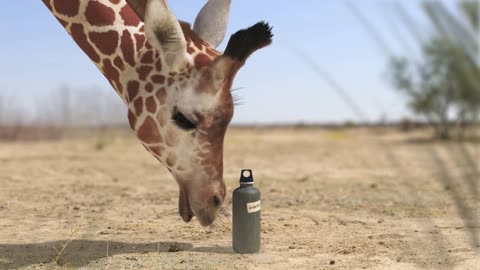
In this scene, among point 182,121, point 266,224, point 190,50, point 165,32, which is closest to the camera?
point 165,32

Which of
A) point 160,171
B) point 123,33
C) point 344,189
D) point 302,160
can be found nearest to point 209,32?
point 123,33

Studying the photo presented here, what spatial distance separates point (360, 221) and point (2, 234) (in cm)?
349

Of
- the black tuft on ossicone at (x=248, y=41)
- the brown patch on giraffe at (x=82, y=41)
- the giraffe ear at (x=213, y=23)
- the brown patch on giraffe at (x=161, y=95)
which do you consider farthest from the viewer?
the giraffe ear at (x=213, y=23)

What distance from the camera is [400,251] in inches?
159

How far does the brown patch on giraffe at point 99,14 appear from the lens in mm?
3916

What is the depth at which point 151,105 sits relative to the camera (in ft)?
11.6

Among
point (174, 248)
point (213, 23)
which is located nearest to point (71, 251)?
point (174, 248)

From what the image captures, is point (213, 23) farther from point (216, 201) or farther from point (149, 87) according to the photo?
point (216, 201)

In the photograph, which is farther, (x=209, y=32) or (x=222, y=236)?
(x=222, y=236)

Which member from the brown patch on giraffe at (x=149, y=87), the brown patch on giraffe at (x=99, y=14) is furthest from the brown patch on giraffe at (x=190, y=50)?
the brown patch on giraffe at (x=99, y=14)

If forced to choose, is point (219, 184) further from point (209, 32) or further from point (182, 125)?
point (209, 32)

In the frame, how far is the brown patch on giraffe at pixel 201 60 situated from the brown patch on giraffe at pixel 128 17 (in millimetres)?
736

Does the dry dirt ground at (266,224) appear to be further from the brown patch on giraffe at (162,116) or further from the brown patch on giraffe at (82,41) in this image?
the brown patch on giraffe at (82,41)

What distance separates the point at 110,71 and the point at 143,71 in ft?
1.19
